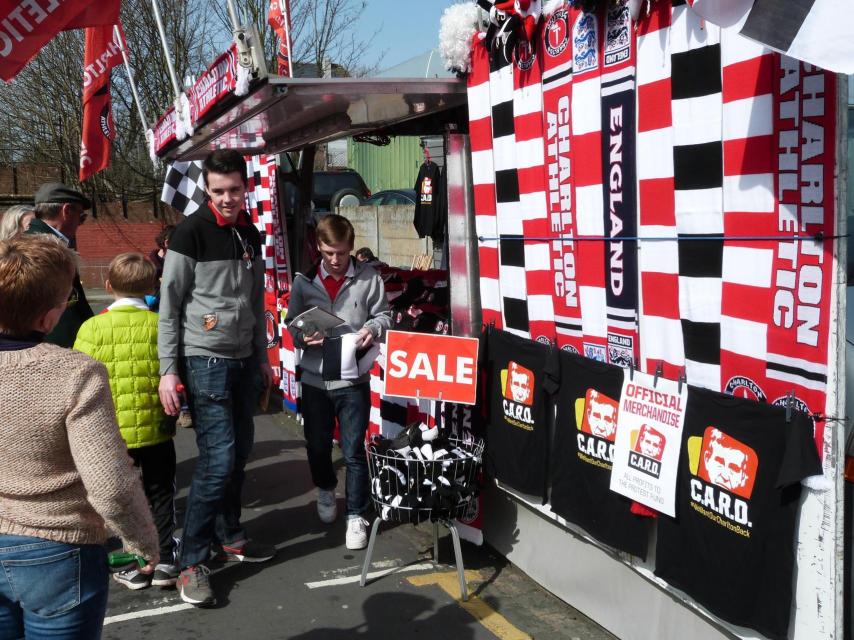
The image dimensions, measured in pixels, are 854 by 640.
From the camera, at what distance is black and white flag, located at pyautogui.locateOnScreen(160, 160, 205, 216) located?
8.33 m

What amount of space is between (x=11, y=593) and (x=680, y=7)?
8.87 ft

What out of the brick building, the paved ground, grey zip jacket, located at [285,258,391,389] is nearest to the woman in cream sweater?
the paved ground

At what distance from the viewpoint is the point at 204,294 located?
13.4ft

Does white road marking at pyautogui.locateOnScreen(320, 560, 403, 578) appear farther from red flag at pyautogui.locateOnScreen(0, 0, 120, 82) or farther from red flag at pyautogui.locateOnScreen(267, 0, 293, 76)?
red flag at pyautogui.locateOnScreen(0, 0, 120, 82)

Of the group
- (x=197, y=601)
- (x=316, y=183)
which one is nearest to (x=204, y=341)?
(x=197, y=601)

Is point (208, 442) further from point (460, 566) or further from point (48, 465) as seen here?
point (48, 465)

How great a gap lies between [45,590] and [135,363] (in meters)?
2.06

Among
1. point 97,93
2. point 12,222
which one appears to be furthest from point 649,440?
point 97,93

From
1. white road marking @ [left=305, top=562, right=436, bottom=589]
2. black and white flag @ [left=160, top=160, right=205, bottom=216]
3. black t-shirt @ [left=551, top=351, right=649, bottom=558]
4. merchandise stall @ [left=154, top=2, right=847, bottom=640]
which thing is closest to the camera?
merchandise stall @ [left=154, top=2, right=847, bottom=640]

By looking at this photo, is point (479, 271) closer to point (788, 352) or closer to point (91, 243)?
point (788, 352)

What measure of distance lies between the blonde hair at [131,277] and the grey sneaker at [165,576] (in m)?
1.35

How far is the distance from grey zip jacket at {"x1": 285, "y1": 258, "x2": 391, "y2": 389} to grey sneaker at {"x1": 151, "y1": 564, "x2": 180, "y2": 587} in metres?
1.18

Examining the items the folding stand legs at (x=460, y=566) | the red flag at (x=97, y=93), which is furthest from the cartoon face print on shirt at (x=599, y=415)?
the red flag at (x=97, y=93)

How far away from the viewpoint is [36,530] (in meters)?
2.16
